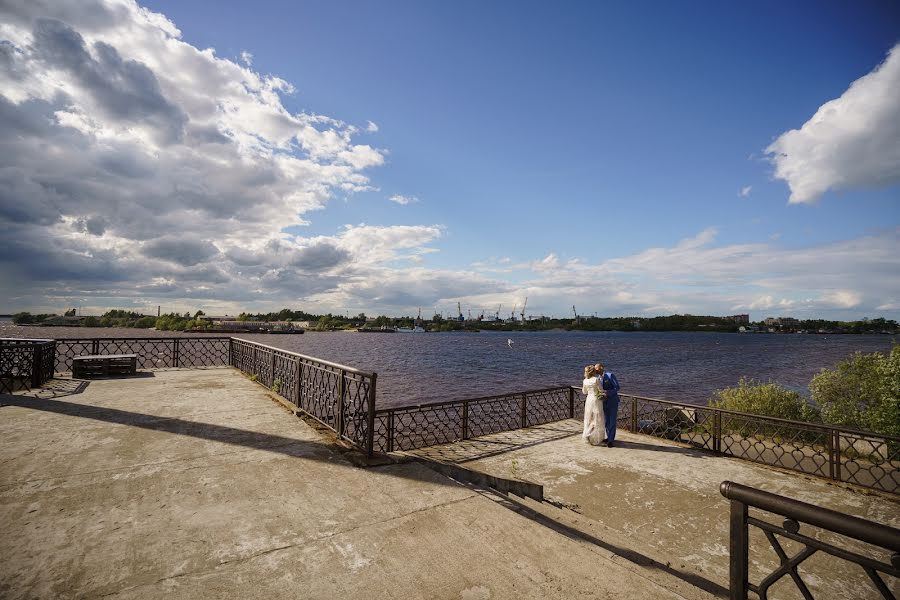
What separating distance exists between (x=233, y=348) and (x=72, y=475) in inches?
408

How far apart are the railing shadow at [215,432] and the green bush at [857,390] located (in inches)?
540

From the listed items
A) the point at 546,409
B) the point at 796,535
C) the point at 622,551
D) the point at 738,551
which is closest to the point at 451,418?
the point at 546,409

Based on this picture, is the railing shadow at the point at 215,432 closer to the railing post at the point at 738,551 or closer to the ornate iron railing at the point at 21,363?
the ornate iron railing at the point at 21,363

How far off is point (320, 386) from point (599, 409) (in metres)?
5.63

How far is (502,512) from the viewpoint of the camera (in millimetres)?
4230

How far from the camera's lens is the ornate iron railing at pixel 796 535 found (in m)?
1.71

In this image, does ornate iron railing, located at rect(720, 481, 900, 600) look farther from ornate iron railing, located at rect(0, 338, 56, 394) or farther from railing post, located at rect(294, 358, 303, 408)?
ornate iron railing, located at rect(0, 338, 56, 394)

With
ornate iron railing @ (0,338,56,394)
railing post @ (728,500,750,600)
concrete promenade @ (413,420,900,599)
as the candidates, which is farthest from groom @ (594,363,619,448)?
ornate iron railing @ (0,338,56,394)

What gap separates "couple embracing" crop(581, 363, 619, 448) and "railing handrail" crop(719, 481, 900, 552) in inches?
253

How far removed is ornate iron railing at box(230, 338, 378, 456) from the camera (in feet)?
20.0

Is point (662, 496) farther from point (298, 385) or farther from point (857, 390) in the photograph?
point (857, 390)

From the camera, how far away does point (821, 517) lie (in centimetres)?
190

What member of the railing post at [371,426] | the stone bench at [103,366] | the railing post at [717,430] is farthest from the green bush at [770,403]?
the stone bench at [103,366]

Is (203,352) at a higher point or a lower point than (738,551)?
lower
